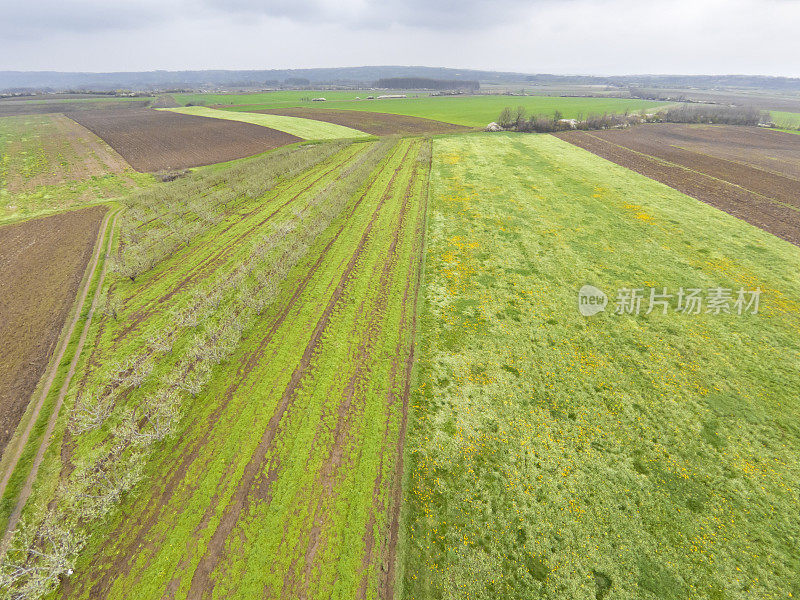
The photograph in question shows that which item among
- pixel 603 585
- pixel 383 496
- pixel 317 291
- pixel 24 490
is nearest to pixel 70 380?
pixel 24 490

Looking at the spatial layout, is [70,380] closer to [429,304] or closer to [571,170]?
[429,304]

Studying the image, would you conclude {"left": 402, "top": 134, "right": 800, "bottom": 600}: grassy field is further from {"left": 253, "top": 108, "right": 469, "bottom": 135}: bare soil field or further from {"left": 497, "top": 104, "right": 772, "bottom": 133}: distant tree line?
{"left": 253, "top": 108, "right": 469, "bottom": 135}: bare soil field

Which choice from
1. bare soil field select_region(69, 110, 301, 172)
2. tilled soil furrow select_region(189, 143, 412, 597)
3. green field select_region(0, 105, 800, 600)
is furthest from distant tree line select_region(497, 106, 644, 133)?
tilled soil furrow select_region(189, 143, 412, 597)

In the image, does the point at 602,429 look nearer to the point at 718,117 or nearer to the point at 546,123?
the point at 546,123

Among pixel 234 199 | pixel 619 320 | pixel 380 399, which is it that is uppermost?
pixel 234 199

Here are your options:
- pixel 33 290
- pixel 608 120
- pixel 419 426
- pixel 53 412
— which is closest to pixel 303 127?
pixel 33 290

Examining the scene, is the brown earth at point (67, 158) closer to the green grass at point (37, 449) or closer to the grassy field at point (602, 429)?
the green grass at point (37, 449)
